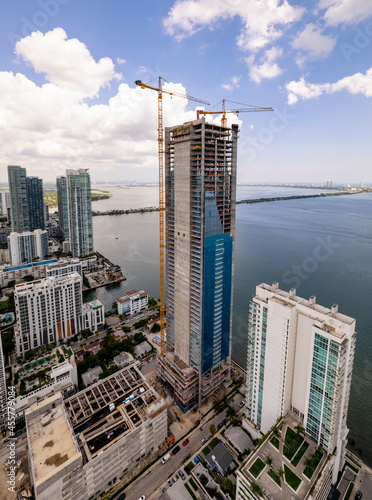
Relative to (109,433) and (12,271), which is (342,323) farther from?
(12,271)

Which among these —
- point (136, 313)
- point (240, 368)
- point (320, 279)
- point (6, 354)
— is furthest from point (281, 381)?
point (320, 279)

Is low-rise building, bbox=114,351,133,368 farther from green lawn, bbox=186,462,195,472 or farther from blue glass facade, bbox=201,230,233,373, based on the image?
green lawn, bbox=186,462,195,472

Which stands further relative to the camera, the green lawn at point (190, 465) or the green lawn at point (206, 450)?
the green lawn at point (206, 450)

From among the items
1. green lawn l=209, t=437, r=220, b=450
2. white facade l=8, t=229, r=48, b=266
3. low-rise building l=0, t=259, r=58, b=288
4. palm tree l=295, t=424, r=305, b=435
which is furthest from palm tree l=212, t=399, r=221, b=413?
white facade l=8, t=229, r=48, b=266

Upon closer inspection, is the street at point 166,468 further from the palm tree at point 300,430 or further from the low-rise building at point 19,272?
the low-rise building at point 19,272

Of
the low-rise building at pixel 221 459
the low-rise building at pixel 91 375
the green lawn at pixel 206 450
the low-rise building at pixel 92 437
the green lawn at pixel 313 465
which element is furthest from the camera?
the low-rise building at pixel 91 375

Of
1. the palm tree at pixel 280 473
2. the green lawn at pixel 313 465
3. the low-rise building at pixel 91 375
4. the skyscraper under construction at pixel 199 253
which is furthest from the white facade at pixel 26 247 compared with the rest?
the green lawn at pixel 313 465

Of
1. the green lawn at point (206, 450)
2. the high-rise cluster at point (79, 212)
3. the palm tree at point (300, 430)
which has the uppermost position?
the high-rise cluster at point (79, 212)
